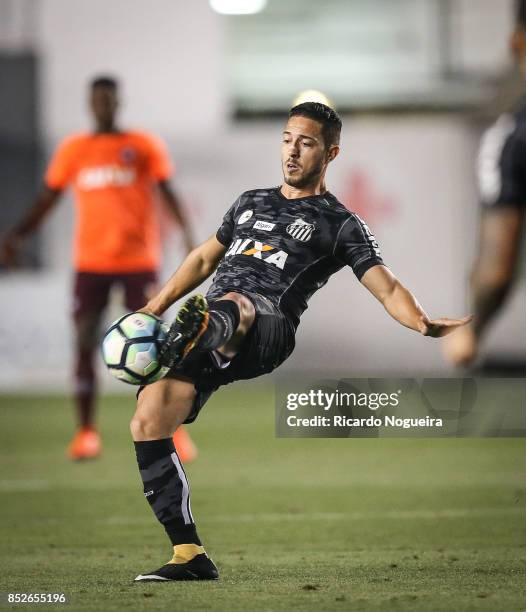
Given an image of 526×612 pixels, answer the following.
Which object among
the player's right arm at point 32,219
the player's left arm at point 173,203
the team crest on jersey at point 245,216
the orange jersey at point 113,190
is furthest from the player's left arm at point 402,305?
the orange jersey at point 113,190

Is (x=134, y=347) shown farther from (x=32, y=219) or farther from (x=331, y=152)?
(x=32, y=219)

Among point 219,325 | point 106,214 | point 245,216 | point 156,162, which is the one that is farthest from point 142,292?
point 219,325

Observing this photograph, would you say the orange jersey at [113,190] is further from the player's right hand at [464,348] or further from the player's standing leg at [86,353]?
the player's right hand at [464,348]

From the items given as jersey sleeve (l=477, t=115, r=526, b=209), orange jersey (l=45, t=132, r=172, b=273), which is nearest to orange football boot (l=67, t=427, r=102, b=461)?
orange jersey (l=45, t=132, r=172, b=273)

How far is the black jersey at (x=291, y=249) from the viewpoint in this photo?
15.3 ft

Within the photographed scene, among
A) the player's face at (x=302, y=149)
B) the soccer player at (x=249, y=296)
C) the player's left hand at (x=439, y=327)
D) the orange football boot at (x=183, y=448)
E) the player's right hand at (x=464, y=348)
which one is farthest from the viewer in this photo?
the orange football boot at (x=183, y=448)

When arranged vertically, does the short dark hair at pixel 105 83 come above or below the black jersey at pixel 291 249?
above

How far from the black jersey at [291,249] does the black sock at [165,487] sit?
574 mm

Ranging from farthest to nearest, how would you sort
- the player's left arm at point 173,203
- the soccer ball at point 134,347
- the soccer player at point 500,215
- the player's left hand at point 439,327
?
1. the player's left arm at point 173,203
2. the soccer ball at point 134,347
3. the player's left hand at point 439,327
4. the soccer player at point 500,215

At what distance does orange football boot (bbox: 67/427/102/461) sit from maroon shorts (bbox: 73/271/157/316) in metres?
0.79

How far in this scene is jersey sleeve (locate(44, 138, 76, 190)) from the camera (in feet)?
28.2

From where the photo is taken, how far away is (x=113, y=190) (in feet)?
28.0

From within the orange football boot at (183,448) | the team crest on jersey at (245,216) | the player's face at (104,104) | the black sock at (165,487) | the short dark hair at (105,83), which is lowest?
the orange football boot at (183,448)

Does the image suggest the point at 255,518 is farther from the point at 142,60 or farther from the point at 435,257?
the point at 142,60
